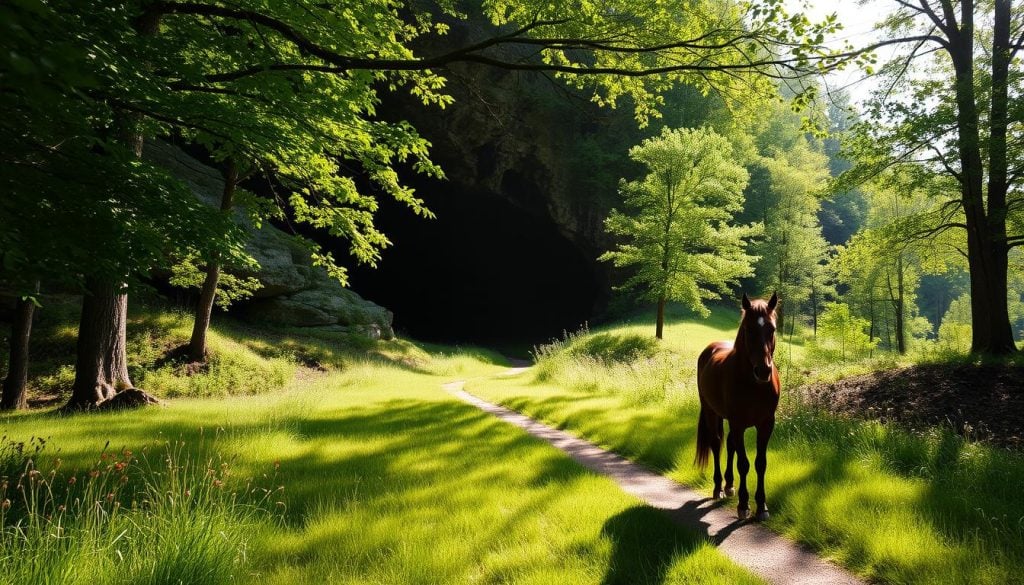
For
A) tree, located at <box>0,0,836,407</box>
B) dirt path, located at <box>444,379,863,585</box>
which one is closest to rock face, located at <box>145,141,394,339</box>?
tree, located at <box>0,0,836,407</box>

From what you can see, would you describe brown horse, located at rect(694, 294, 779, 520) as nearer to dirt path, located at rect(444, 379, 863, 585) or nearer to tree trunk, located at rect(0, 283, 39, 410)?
dirt path, located at rect(444, 379, 863, 585)

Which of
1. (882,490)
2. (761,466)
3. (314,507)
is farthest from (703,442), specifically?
(314,507)

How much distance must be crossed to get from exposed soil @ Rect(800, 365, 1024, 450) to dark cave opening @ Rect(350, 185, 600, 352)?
26210mm

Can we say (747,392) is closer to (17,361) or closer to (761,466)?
(761,466)

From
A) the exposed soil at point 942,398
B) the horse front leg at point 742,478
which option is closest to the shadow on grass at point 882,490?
the horse front leg at point 742,478

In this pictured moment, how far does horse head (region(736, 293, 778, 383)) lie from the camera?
3805 millimetres

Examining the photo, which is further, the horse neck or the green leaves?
the green leaves

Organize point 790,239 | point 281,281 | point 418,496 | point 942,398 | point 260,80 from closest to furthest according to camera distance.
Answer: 1. point 418,496
2. point 260,80
3. point 942,398
4. point 281,281
5. point 790,239

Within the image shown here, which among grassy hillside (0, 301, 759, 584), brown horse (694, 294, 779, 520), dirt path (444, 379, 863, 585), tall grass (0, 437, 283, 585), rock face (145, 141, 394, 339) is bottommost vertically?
dirt path (444, 379, 863, 585)

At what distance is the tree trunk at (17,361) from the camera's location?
9016 millimetres

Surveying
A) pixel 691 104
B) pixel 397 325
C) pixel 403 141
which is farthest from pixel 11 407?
pixel 691 104

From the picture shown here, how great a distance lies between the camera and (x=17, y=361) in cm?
917

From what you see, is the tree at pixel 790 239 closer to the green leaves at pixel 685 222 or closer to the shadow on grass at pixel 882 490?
the green leaves at pixel 685 222

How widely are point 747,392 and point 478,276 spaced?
3954cm
